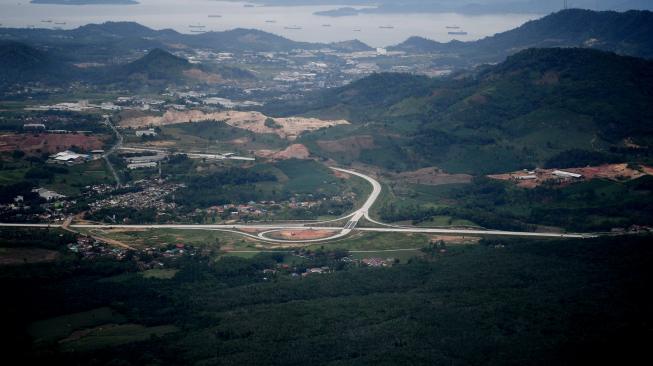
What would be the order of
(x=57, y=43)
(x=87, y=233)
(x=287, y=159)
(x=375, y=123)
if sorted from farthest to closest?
(x=57, y=43) < (x=375, y=123) < (x=287, y=159) < (x=87, y=233)

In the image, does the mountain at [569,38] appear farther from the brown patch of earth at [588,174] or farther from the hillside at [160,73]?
the brown patch of earth at [588,174]

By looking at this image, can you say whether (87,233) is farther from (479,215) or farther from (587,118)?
(587,118)

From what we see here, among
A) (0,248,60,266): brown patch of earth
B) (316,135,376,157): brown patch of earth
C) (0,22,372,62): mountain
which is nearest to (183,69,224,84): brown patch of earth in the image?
(0,22,372,62): mountain

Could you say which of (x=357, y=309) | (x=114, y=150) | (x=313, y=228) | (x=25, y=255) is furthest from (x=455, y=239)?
(x=114, y=150)

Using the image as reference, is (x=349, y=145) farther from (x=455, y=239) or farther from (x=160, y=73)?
(x=160, y=73)

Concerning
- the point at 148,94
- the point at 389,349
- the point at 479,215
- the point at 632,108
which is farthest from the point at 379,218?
the point at 148,94

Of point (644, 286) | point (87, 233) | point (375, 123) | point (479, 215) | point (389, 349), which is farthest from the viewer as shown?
point (375, 123)

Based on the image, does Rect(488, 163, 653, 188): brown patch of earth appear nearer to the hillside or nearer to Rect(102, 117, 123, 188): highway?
Rect(102, 117, 123, 188): highway
